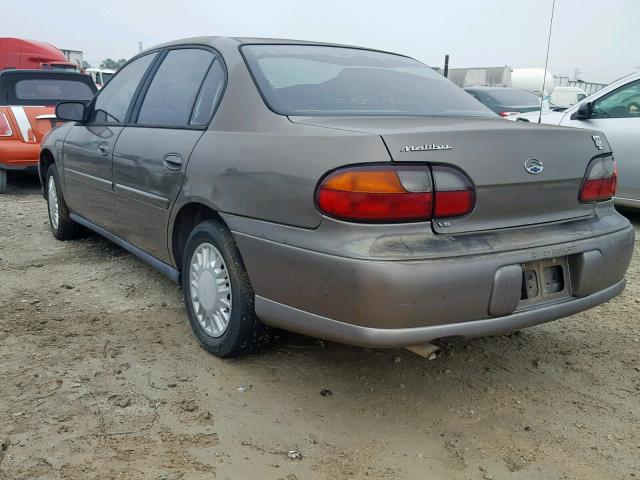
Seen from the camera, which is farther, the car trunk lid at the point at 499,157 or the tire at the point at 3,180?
the tire at the point at 3,180

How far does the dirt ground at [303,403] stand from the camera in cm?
210

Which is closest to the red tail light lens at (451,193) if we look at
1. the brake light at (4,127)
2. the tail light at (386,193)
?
the tail light at (386,193)

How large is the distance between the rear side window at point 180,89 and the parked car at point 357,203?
1 cm

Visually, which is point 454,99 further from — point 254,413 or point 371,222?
point 254,413

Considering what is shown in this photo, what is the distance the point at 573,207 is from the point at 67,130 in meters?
3.64

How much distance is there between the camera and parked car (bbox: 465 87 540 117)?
10.5 metres

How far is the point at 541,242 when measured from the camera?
2270 mm

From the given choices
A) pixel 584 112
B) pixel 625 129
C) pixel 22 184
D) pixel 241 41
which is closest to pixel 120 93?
pixel 241 41

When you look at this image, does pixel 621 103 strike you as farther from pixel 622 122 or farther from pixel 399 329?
pixel 399 329

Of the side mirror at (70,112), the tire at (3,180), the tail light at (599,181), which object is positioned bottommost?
the tire at (3,180)

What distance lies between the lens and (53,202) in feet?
16.4

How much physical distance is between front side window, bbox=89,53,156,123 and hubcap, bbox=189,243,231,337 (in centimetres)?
128

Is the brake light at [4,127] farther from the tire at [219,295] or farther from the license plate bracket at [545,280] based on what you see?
the license plate bracket at [545,280]

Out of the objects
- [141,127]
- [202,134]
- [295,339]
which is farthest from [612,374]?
[141,127]
